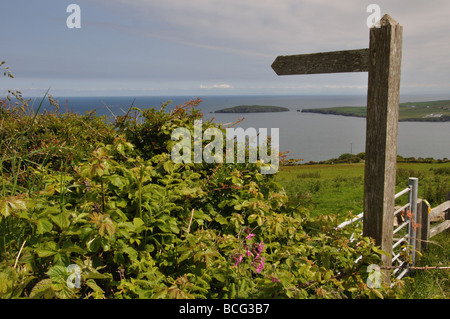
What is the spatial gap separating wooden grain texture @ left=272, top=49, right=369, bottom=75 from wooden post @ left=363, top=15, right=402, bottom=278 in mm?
118

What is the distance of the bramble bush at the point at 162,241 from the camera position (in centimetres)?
173

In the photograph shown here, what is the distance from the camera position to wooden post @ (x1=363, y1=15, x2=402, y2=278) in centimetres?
270

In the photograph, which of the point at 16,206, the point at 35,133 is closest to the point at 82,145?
the point at 35,133

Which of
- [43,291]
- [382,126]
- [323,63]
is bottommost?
[43,291]

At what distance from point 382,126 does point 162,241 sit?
1.92 metres

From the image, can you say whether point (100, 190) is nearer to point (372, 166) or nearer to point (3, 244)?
point (3, 244)

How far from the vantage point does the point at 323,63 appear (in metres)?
3.07

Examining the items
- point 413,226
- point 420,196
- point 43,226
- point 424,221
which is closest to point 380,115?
point 413,226

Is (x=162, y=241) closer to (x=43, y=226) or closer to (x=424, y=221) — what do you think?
(x=43, y=226)

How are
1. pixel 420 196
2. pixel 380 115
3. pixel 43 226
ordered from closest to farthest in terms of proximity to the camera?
pixel 43 226 → pixel 380 115 → pixel 420 196

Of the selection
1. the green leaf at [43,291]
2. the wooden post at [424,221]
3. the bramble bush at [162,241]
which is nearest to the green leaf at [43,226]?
the bramble bush at [162,241]

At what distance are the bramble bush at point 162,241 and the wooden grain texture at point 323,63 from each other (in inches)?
37.7

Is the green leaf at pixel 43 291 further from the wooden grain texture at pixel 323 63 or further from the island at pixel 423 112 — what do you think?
the island at pixel 423 112

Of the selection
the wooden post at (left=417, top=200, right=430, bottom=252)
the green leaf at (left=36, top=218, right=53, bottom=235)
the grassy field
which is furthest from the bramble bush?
the wooden post at (left=417, top=200, right=430, bottom=252)
